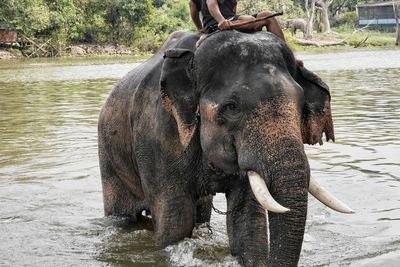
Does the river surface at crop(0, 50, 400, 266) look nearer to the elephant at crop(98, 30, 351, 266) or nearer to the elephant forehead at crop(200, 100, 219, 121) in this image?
the elephant at crop(98, 30, 351, 266)

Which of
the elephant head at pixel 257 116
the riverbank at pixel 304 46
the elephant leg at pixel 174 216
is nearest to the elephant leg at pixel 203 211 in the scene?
the elephant leg at pixel 174 216

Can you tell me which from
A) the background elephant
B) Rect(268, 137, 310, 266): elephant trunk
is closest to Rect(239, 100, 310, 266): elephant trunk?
Rect(268, 137, 310, 266): elephant trunk

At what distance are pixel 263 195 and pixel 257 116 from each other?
1.54ft

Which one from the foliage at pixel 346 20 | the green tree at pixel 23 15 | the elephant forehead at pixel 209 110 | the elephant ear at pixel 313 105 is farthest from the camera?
the foliage at pixel 346 20

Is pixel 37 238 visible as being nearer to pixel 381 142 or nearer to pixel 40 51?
pixel 381 142

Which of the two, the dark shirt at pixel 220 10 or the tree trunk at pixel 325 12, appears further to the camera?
the tree trunk at pixel 325 12

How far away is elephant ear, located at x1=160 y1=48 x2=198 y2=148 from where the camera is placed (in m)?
4.37

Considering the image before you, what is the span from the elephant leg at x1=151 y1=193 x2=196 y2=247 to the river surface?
11 centimetres

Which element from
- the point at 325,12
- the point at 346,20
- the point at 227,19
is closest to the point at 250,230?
the point at 227,19

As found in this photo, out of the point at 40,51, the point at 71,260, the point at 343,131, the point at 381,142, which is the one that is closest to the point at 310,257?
the point at 71,260

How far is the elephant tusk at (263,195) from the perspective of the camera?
3508 millimetres

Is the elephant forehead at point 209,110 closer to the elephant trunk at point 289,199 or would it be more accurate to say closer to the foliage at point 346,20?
the elephant trunk at point 289,199

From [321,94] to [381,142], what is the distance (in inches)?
217

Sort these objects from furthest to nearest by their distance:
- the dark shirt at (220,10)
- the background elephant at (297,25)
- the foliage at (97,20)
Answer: the background elephant at (297,25)
the foliage at (97,20)
the dark shirt at (220,10)
